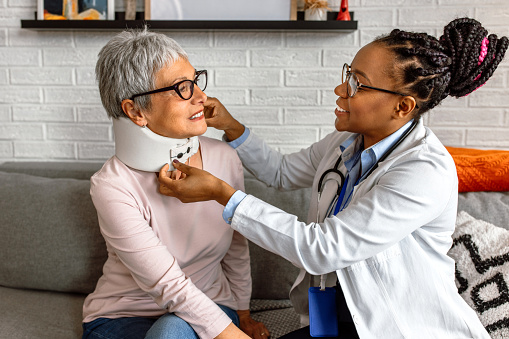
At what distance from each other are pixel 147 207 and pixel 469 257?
1.04 metres

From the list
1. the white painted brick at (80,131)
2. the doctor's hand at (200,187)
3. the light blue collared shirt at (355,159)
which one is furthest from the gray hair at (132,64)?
the white painted brick at (80,131)

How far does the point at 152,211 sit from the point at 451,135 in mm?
1455

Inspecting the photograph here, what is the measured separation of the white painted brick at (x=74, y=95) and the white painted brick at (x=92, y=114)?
3 cm

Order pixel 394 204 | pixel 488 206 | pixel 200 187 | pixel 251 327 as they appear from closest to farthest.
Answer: pixel 394 204, pixel 200 187, pixel 251 327, pixel 488 206

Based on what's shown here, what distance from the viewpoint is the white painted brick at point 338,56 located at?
217 cm

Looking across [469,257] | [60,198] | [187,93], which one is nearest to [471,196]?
[469,257]

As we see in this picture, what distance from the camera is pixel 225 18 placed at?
7.00 feet

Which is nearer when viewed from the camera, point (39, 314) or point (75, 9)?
point (39, 314)

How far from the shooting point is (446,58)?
1.23 meters

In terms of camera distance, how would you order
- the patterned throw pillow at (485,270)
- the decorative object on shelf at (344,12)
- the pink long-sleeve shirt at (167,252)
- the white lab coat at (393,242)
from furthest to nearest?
the decorative object on shelf at (344,12) < the patterned throw pillow at (485,270) < the pink long-sleeve shirt at (167,252) < the white lab coat at (393,242)

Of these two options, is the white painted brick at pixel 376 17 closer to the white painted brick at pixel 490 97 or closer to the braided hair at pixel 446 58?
the white painted brick at pixel 490 97

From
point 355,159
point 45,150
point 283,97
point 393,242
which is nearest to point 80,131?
point 45,150

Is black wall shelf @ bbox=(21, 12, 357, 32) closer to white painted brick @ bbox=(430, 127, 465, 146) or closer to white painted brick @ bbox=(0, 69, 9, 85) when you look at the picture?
white painted brick @ bbox=(0, 69, 9, 85)

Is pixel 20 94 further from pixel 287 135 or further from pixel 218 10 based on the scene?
pixel 287 135
